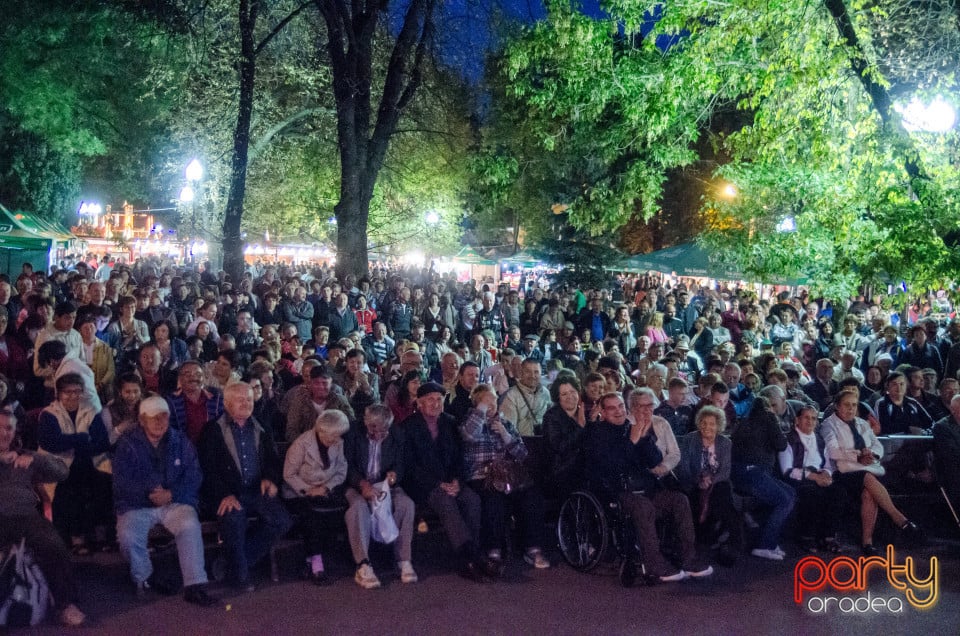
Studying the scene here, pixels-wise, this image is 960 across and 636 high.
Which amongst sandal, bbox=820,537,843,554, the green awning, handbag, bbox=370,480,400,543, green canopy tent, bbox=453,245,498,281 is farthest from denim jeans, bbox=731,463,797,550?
the green awning

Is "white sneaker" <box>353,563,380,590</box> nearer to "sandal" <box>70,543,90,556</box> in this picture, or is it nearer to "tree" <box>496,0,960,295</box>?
"sandal" <box>70,543,90,556</box>

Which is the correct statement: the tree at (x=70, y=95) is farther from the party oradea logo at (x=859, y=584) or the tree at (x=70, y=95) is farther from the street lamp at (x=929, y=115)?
the party oradea logo at (x=859, y=584)

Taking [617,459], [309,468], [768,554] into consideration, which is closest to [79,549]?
[309,468]

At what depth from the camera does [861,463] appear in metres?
7.88

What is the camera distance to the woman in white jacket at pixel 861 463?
7621mm

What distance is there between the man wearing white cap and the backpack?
1.91 ft

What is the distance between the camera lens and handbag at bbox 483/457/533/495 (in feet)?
23.1

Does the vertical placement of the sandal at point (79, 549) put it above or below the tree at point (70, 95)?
below

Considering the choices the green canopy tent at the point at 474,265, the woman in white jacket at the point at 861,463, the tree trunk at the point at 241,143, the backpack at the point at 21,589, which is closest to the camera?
the backpack at the point at 21,589

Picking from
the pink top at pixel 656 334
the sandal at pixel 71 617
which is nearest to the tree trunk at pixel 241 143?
the pink top at pixel 656 334

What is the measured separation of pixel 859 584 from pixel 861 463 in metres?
1.33

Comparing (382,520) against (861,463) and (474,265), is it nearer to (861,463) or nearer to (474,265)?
(861,463)

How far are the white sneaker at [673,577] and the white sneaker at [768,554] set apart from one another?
1053 millimetres

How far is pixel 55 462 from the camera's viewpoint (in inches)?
232
